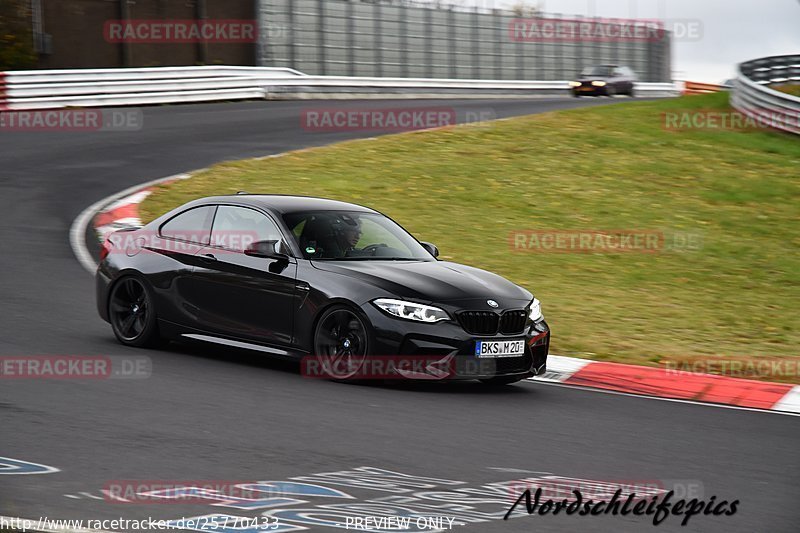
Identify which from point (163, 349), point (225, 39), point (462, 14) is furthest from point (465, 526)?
point (462, 14)

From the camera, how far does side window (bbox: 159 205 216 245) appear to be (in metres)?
10.0

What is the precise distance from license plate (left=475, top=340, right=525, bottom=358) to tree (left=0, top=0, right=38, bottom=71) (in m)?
24.9

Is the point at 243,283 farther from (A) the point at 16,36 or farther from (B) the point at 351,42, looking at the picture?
(B) the point at 351,42

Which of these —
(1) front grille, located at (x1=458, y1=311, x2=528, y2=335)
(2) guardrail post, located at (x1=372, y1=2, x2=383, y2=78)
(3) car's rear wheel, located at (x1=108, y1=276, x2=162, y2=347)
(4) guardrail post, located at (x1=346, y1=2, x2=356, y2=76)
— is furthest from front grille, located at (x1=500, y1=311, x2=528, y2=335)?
(2) guardrail post, located at (x1=372, y1=2, x2=383, y2=78)

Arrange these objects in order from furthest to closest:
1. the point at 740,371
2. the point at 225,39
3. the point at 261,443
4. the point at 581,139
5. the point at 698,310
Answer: the point at 225,39 < the point at 581,139 < the point at 698,310 < the point at 740,371 < the point at 261,443

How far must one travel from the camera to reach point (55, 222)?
15828 mm

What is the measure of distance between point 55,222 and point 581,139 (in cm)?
1291

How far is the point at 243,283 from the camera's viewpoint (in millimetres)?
9562

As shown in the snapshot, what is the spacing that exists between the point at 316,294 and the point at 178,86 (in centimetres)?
2287

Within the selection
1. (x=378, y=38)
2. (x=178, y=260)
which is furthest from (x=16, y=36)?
(x=178, y=260)

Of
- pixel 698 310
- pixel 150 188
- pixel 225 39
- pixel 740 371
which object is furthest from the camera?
pixel 225 39

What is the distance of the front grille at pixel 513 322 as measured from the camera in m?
9.16

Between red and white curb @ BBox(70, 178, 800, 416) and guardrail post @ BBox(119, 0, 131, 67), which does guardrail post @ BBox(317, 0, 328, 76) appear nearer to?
guardrail post @ BBox(119, 0, 131, 67)

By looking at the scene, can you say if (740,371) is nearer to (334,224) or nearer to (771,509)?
(334,224)
